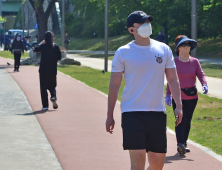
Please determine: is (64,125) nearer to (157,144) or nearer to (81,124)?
(81,124)

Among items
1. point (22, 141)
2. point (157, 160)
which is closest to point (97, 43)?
point (22, 141)

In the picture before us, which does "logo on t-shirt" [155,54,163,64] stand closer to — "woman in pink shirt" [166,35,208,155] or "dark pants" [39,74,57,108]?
"woman in pink shirt" [166,35,208,155]

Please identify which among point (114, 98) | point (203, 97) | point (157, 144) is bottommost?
point (203, 97)

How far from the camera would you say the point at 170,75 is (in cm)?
465

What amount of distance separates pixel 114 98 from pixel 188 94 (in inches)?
103

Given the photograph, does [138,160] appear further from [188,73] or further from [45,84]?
[45,84]

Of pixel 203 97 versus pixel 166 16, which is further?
pixel 166 16

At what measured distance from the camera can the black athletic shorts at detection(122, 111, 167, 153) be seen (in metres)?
4.38

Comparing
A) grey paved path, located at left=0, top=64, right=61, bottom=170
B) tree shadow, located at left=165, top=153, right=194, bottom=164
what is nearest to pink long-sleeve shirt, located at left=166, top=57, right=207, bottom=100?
tree shadow, located at left=165, top=153, right=194, bottom=164

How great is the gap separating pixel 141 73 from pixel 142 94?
0.61ft

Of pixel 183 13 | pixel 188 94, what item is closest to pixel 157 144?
pixel 188 94

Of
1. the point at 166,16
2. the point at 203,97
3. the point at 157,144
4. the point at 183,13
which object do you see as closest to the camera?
the point at 157,144

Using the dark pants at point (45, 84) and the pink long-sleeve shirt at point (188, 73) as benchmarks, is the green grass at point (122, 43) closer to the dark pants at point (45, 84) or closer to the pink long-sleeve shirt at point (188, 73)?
the dark pants at point (45, 84)

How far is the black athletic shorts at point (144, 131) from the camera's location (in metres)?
4.38
